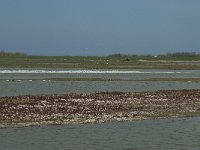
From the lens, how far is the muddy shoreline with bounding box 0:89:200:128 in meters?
22.2

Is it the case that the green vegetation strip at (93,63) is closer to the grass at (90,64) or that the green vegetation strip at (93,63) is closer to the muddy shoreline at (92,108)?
the grass at (90,64)

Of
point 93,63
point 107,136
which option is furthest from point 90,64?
point 107,136

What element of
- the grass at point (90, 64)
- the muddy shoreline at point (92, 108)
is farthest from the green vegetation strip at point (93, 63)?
the muddy shoreline at point (92, 108)

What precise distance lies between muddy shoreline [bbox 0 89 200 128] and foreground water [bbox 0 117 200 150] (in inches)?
50.9

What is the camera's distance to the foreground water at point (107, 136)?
1716 cm

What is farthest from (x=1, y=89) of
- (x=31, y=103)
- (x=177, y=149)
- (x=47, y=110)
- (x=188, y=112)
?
(x=177, y=149)

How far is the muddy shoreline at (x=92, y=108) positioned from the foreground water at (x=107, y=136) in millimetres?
1292

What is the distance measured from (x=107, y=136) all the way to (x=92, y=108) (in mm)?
6999

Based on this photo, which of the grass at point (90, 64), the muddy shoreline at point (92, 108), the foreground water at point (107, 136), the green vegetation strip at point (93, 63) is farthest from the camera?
the green vegetation strip at point (93, 63)

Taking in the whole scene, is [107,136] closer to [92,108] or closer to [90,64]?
[92,108]

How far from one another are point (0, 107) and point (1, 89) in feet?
44.9

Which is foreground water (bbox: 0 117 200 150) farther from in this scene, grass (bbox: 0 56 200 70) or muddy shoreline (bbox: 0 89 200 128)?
grass (bbox: 0 56 200 70)

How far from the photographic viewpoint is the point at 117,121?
22672mm

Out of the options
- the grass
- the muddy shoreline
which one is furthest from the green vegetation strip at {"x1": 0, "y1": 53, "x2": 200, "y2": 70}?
the muddy shoreline
